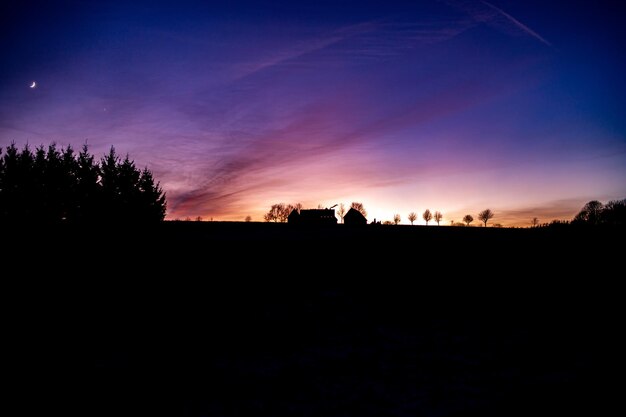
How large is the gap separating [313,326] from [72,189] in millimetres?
42129

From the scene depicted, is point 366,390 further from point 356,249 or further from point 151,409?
point 356,249

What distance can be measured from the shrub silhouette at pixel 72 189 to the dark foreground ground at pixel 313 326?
2716cm

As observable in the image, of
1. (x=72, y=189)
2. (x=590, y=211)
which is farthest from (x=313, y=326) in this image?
(x=590, y=211)

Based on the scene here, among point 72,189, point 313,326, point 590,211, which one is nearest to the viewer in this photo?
point 313,326

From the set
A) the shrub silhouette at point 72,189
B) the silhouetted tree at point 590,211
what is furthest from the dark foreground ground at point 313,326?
the silhouetted tree at point 590,211

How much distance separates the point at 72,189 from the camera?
37562 mm

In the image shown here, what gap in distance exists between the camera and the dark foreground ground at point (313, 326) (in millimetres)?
5332

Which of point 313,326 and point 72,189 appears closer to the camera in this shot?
point 313,326

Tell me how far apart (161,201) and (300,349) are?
137 feet

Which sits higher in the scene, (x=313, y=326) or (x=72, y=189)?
(x=72, y=189)

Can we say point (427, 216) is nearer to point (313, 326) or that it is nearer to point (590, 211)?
point (590, 211)

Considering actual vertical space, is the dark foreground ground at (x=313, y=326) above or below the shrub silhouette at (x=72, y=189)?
below

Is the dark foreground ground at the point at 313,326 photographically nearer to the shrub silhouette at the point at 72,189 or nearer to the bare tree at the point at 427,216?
the shrub silhouette at the point at 72,189

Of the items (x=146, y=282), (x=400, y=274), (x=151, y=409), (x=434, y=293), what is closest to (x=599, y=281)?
(x=434, y=293)
